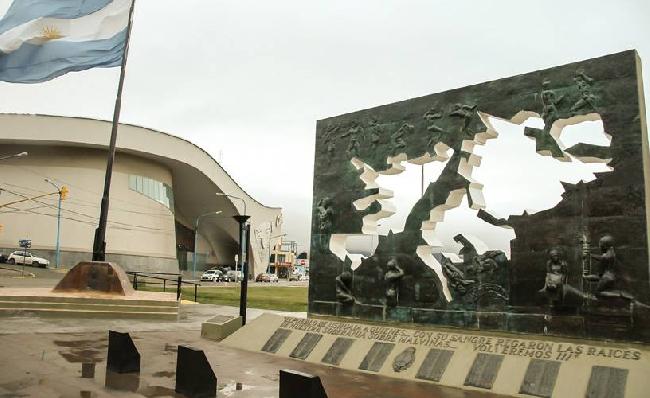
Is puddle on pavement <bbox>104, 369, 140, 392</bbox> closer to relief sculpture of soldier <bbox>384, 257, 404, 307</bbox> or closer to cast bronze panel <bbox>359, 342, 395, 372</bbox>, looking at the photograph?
cast bronze panel <bbox>359, 342, 395, 372</bbox>

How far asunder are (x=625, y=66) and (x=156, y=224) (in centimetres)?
4798

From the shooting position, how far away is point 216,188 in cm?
5581

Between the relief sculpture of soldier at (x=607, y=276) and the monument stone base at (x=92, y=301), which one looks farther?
the monument stone base at (x=92, y=301)

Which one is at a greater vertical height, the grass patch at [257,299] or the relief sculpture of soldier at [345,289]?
the relief sculpture of soldier at [345,289]

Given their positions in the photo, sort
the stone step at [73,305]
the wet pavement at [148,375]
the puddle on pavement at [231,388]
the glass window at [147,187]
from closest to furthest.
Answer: the wet pavement at [148,375] < the puddle on pavement at [231,388] < the stone step at [73,305] < the glass window at [147,187]

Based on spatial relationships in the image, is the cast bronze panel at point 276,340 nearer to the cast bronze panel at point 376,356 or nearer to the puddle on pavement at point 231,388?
the cast bronze panel at point 376,356

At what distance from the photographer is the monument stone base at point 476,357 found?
22.4ft

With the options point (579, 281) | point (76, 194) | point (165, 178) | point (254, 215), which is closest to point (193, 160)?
point (165, 178)

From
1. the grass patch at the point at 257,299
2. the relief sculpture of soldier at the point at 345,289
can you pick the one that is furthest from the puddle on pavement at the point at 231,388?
the grass patch at the point at 257,299

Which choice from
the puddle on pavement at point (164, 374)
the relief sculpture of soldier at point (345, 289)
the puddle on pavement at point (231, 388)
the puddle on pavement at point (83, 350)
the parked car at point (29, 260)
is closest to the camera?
the puddle on pavement at point (231, 388)

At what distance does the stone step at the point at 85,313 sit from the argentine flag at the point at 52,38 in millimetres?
7057

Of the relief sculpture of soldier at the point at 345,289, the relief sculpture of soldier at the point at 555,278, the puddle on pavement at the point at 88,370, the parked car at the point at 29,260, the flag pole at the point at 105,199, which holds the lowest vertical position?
the puddle on pavement at the point at 88,370

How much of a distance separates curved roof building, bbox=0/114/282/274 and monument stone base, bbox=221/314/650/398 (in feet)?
112

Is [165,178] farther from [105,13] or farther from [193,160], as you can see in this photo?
[105,13]
